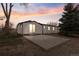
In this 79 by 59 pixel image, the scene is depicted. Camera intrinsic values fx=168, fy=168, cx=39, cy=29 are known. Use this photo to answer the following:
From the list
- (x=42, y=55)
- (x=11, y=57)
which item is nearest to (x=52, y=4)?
(x=42, y=55)

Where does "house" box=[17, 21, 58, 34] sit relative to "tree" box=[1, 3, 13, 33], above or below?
below

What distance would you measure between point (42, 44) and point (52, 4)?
15.8 inches

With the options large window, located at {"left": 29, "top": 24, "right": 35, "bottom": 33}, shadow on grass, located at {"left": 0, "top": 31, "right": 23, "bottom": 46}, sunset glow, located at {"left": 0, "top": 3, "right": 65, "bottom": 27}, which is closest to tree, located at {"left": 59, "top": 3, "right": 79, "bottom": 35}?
sunset glow, located at {"left": 0, "top": 3, "right": 65, "bottom": 27}

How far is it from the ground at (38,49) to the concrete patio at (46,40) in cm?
3

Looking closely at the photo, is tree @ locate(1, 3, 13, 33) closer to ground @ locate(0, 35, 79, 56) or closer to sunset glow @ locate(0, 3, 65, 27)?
sunset glow @ locate(0, 3, 65, 27)

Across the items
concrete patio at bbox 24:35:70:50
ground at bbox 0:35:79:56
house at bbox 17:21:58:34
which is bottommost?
ground at bbox 0:35:79:56

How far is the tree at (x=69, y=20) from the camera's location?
5.34ft

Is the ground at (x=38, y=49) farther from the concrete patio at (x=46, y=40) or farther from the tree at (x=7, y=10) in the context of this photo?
the tree at (x=7, y=10)

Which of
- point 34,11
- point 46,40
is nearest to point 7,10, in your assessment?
point 34,11

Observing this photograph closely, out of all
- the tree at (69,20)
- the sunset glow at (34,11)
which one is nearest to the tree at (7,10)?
the sunset glow at (34,11)

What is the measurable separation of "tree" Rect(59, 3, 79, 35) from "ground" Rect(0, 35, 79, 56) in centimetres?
10

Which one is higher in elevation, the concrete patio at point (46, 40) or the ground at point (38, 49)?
the concrete patio at point (46, 40)

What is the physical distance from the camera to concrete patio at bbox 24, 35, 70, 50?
1.61 m

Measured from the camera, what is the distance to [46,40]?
1631 mm
